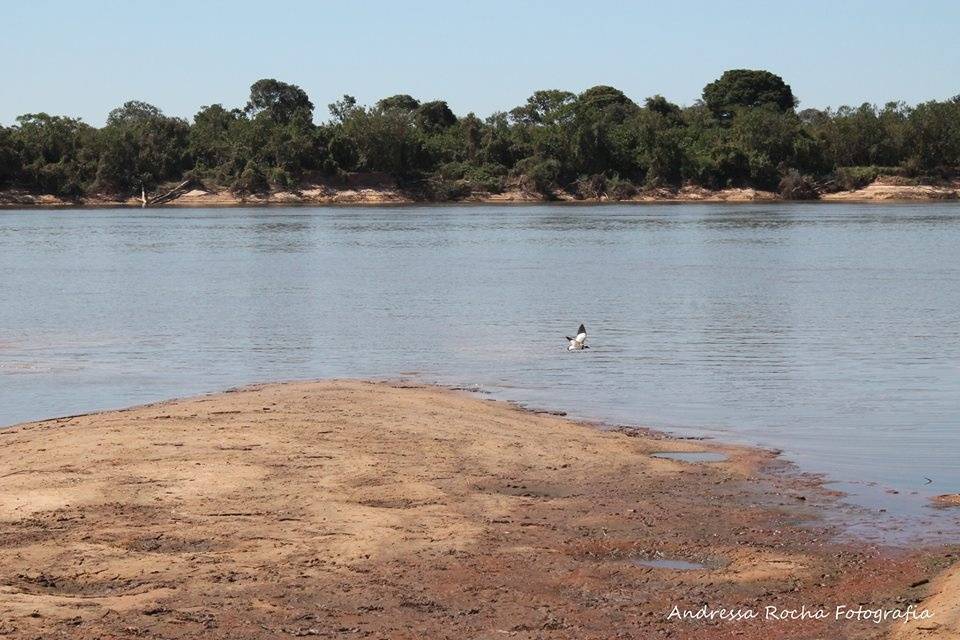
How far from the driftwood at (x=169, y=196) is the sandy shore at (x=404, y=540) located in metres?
108

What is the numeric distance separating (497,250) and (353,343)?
99.6ft

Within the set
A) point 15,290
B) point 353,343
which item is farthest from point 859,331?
point 15,290

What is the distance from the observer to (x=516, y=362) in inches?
810

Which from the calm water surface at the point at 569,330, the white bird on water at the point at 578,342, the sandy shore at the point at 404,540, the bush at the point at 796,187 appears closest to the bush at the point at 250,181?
the bush at the point at 796,187

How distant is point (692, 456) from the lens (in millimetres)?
12812

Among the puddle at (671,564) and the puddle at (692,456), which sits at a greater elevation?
the puddle at (671,564)

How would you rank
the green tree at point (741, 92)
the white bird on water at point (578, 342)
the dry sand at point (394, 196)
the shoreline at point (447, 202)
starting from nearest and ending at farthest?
the white bird on water at point (578, 342), the shoreline at point (447, 202), the dry sand at point (394, 196), the green tree at point (741, 92)

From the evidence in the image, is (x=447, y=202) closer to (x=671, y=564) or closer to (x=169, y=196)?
(x=169, y=196)

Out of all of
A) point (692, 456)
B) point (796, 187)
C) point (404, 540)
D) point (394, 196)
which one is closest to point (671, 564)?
point (404, 540)

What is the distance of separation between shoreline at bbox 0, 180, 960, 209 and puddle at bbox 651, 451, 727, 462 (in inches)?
4166

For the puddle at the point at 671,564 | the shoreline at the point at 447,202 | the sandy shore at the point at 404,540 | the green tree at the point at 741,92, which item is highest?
the green tree at the point at 741,92

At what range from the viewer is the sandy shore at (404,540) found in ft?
25.2

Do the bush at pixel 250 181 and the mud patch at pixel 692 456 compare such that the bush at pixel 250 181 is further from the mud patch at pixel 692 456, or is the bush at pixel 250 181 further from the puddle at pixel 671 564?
the puddle at pixel 671 564

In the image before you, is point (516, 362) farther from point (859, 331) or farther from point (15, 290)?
point (15, 290)
